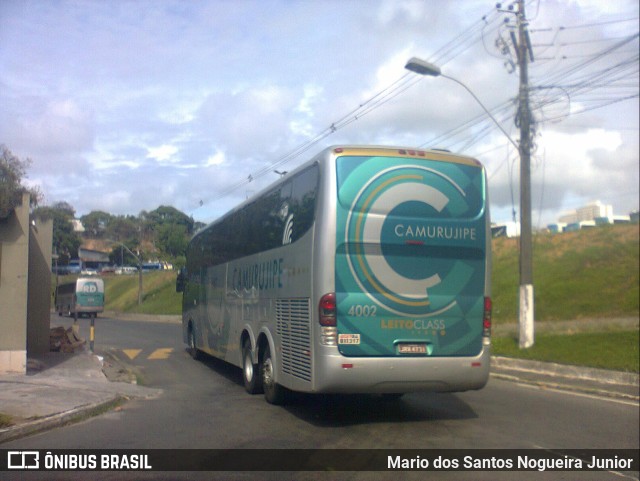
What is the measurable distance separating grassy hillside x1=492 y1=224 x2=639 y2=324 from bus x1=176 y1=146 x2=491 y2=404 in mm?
15090

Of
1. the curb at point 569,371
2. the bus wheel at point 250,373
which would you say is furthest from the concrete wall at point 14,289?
the curb at point 569,371

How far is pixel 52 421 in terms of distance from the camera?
8820 millimetres

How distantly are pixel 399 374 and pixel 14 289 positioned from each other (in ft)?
27.1

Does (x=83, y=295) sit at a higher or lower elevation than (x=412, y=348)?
lower

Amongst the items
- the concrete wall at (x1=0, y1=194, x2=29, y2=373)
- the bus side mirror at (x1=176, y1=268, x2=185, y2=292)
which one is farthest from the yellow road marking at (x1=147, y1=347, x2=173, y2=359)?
the concrete wall at (x1=0, y1=194, x2=29, y2=373)

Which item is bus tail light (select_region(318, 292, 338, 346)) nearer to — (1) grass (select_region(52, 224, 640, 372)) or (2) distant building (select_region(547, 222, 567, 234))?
(1) grass (select_region(52, 224, 640, 372))

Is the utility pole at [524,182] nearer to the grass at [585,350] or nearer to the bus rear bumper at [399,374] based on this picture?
the grass at [585,350]

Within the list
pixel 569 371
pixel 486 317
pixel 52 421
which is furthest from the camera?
pixel 569 371

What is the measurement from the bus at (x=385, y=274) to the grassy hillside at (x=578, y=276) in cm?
1509

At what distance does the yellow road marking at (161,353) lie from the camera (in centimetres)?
1897

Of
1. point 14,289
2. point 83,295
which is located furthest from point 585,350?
point 83,295

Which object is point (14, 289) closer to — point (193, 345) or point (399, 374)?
point (193, 345)

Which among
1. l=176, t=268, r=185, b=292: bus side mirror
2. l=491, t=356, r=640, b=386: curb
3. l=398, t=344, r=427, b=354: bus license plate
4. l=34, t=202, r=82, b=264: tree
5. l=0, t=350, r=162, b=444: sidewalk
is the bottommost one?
l=491, t=356, r=640, b=386: curb

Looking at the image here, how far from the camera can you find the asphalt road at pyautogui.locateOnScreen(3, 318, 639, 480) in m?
7.72
